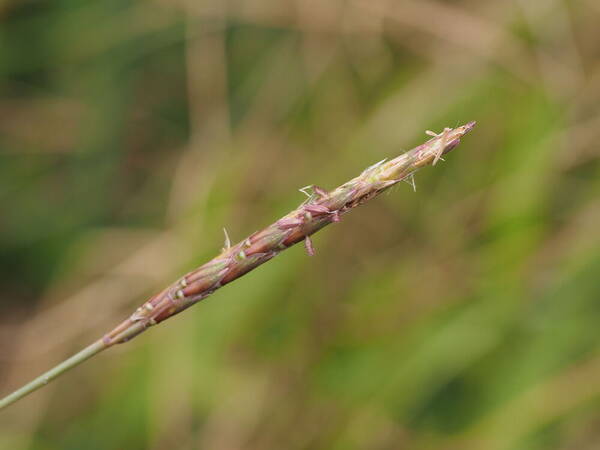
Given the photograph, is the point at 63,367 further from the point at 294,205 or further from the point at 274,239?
the point at 294,205

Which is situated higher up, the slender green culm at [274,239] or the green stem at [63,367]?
the slender green culm at [274,239]

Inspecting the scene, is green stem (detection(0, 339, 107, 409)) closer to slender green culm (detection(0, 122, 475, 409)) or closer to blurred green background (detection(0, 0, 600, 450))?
slender green culm (detection(0, 122, 475, 409))

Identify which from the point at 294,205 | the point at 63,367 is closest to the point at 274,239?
the point at 63,367

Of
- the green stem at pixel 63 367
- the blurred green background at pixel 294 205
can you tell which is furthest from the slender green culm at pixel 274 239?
the blurred green background at pixel 294 205

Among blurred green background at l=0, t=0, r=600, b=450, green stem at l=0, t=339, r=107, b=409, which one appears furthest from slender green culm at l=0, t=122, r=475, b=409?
blurred green background at l=0, t=0, r=600, b=450

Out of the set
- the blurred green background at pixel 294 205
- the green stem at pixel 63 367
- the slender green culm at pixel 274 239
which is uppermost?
the blurred green background at pixel 294 205

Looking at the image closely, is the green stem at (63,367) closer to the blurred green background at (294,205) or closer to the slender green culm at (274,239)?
the slender green culm at (274,239)
